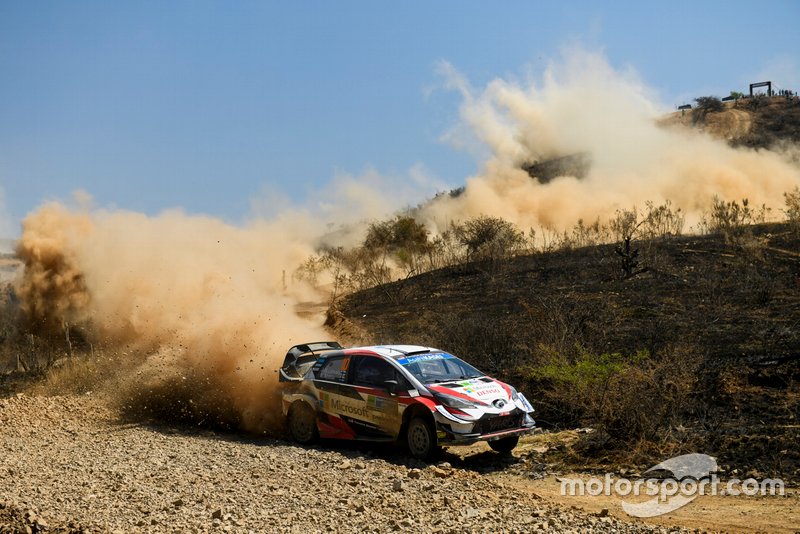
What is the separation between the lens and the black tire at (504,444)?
11.2 m

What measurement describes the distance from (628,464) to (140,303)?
45.1ft

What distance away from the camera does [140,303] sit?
66.0 feet

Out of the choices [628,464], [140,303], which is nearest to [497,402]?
[628,464]

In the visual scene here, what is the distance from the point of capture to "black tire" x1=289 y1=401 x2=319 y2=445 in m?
12.6

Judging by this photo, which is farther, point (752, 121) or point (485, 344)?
point (752, 121)

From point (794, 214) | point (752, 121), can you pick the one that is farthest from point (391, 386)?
point (752, 121)

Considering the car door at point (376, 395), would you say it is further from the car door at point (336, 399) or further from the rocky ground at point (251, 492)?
the rocky ground at point (251, 492)

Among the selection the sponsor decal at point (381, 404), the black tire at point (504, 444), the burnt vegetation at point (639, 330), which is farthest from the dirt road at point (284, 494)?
the burnt vegetation at point (639, 330)

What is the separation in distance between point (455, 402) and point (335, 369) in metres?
2.46

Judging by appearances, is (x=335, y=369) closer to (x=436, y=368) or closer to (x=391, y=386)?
(x=391, y=386)

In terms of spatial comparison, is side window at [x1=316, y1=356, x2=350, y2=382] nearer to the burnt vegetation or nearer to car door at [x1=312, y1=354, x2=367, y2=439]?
car door at [x1=312, y1=354, x2=367, y2=439]

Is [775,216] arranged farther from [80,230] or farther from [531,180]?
[80,230]

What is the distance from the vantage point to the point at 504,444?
11.3 meters

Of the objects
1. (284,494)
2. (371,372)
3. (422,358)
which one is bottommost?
(284,494)
